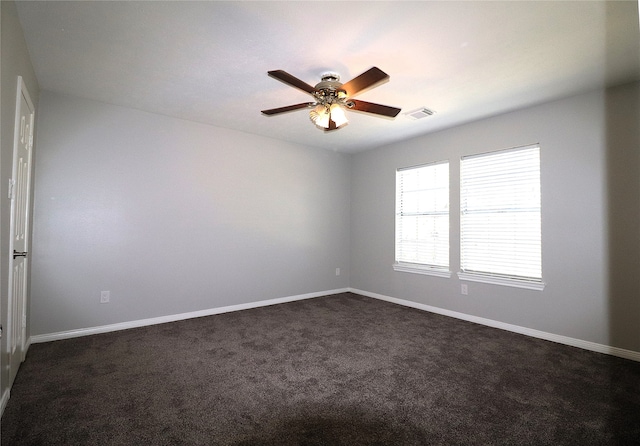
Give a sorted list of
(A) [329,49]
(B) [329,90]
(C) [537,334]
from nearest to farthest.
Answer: (A) [329,49] < (B) [329,90] < (C) [537,334]

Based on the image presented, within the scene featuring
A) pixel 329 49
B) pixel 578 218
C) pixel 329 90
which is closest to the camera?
pixel 329 49

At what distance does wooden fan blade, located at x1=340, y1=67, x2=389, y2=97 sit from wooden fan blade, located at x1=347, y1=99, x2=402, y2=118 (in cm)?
16

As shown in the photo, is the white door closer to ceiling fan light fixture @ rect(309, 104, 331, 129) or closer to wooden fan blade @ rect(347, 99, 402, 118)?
ceiling fan light fixture @ rect(309, 104, 331, 129)

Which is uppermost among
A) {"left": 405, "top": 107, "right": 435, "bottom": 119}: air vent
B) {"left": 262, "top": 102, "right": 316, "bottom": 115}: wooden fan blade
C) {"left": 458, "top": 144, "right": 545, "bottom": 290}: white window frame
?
{"left": 405, "top": 107, "right": 435, "bottom": 119}: air vent

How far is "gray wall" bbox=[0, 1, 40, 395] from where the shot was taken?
1726mm

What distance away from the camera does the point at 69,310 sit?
307cm

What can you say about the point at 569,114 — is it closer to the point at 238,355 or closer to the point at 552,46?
the point at 552,46

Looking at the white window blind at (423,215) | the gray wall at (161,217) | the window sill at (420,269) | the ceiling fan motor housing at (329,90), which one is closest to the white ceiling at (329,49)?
the ceiling fan motor housing at (329,90)

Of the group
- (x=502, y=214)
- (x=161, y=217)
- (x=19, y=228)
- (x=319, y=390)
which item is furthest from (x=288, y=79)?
(x=502, y=214)

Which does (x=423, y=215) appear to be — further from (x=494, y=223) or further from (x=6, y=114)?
(x=6, y=114)

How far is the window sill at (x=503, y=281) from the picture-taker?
3215 mm

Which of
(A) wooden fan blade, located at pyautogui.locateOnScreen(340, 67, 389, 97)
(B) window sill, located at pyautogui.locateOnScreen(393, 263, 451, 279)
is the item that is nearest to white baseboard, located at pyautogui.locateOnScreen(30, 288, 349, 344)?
(B) window sill, located at pyautogui.locateOnScreen(393, 263, 451, 279)

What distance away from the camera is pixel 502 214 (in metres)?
3.51

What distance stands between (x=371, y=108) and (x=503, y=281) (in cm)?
247
